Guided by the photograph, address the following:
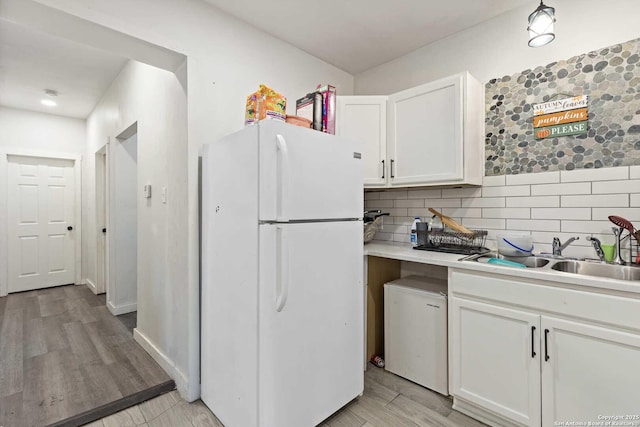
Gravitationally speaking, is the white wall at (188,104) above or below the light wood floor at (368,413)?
above

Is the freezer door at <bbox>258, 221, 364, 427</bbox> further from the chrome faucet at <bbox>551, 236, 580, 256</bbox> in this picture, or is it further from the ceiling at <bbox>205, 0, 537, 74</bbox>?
the ceiling at <bbox>205, 0, 537, 74</bbox>

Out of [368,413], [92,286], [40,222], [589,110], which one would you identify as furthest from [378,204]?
[40,222]

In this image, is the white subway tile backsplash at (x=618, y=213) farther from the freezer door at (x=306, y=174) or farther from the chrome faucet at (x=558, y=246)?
the freezer door at (x=306, y=174)

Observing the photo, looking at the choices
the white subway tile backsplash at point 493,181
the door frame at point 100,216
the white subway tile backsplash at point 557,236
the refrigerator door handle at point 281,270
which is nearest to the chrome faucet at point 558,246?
the white subway tile backsplash at point 557,236

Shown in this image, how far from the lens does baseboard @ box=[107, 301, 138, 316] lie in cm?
339

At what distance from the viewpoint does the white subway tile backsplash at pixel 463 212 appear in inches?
89.7

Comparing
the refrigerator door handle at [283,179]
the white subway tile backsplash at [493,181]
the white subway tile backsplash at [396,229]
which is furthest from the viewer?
the white subway tile backsplash at [396,229]

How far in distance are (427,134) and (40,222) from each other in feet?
17.8

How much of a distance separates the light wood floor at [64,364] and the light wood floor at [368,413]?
216 millimetres

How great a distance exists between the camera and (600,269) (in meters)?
1.67

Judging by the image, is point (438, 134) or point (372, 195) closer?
point (438, 134)

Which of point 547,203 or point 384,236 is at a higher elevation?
point 547,203

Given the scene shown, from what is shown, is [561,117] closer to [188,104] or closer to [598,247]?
[598,247]

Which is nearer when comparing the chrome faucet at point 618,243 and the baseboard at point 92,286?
the chrome faucet at point 618,243
